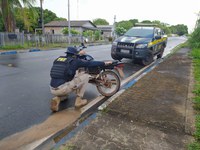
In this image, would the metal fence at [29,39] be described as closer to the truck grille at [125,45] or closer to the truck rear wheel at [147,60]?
the truck grille at [125,45]

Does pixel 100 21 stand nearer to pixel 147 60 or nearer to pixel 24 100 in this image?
pixel 147 60

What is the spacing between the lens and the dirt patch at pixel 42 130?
2.87m

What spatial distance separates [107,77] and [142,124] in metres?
1.98

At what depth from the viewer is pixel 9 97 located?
4.67 m

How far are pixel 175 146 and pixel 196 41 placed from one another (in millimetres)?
17376

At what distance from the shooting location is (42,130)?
10.7 feet

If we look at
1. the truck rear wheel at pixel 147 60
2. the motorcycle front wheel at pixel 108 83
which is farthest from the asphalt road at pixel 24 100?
the truck rear wheel at pixel 147 60

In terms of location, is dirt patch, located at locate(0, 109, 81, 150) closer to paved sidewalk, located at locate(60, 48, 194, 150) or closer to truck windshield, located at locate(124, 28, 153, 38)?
paved sidewalk, located at locate(60, 48, 194, 150)

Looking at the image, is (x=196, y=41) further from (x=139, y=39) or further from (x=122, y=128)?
(x=122, y=128)

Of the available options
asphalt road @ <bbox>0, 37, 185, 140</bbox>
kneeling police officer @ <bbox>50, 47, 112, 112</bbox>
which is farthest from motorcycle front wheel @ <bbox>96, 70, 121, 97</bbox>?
kneeling police officer @ <bbox>50, 47, 112, 112</bbox>

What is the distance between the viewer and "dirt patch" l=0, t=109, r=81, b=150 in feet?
9.42

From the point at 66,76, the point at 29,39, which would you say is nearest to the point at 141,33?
the point at 66,76

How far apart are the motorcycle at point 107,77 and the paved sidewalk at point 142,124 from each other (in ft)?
1.35

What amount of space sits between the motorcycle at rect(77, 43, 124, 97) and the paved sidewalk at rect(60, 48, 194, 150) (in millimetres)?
412
